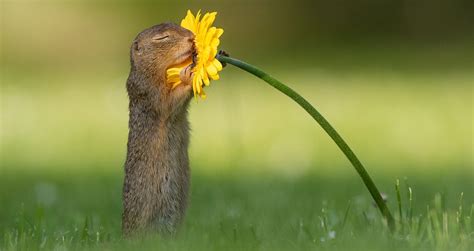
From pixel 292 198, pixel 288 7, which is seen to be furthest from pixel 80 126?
pixel 288 7

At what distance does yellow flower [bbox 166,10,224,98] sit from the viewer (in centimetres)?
467

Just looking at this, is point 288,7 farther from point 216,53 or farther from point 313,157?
point 216,53

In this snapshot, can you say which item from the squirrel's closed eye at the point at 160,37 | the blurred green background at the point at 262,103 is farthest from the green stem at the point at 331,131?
the blurred green background at the point at 262,103

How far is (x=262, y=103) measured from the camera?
1398 centimetres

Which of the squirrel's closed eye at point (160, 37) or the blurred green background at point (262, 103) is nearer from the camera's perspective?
the squirrel's closed eye at point (160, 37)

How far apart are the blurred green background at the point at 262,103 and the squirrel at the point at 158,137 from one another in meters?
0.97

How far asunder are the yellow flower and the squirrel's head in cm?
8

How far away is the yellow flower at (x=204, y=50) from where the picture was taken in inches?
184

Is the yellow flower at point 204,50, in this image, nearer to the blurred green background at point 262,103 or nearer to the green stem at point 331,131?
the green stem at point 331,131

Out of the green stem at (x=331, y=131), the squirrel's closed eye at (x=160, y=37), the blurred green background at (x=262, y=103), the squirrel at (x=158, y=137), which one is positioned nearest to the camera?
the green stem at (x=331, y=131)

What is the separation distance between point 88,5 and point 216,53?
18.2 m

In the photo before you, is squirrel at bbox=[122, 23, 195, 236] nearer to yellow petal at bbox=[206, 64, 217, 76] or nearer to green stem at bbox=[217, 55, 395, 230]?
yellow petal at bbox=[206, 64, 217, 76]

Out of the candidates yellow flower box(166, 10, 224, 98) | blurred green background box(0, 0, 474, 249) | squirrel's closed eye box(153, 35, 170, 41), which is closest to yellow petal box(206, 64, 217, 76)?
yellow flower box(166, 10, 224, 98)

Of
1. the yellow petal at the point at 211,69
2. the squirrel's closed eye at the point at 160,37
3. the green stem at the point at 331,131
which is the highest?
the squirrel's closed eye at the point at 160,37
